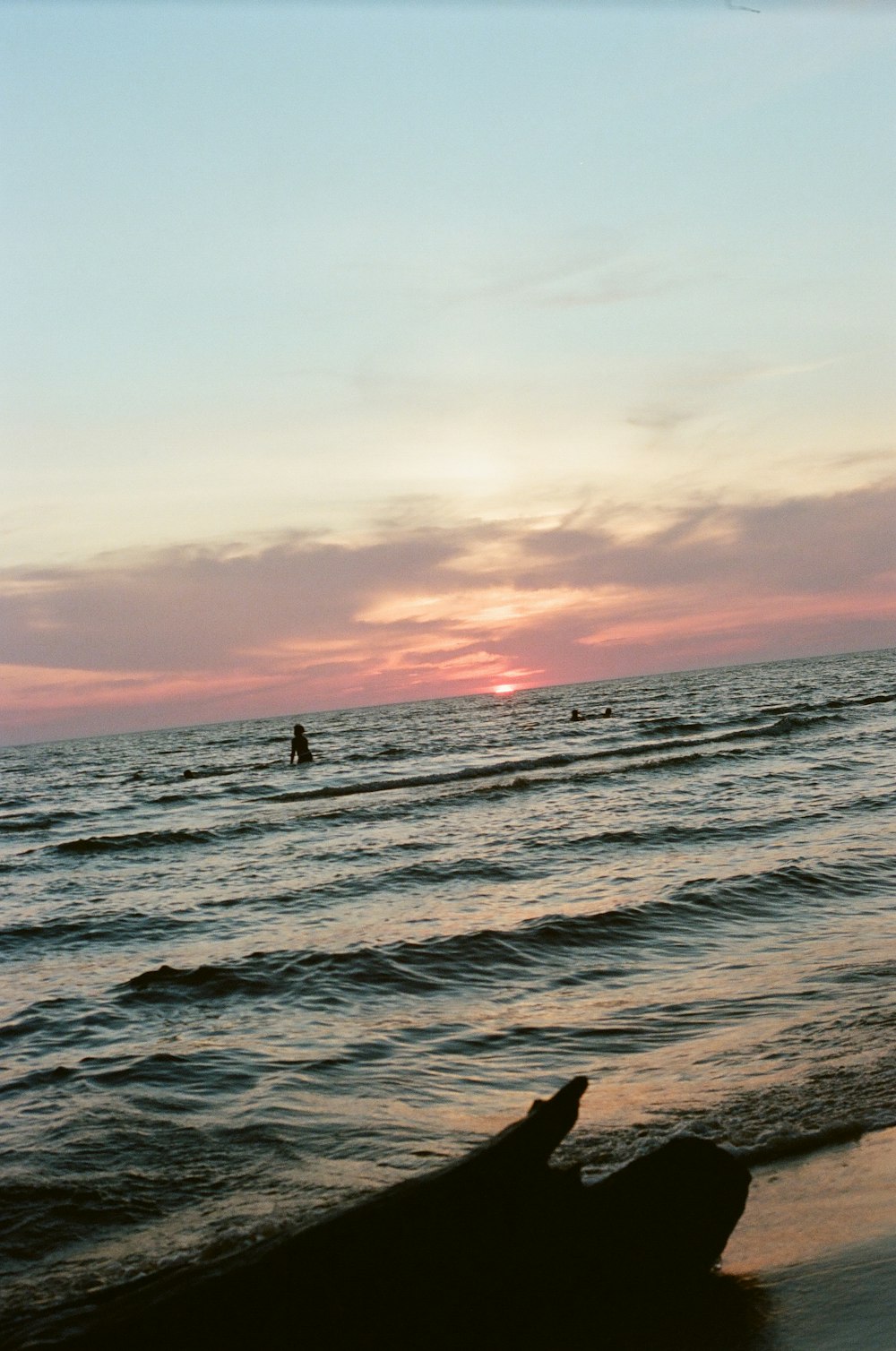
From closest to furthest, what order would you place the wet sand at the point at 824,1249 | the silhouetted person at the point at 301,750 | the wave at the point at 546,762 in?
the wet sand at the point at 824,1249 < the wave at the point at 546,762 < the silhouetted person at the point at 301,750

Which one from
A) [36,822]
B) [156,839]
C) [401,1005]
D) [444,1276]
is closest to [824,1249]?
[444,1276]

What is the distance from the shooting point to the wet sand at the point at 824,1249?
4.01 m

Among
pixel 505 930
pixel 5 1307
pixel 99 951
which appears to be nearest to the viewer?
pixel 5 1307

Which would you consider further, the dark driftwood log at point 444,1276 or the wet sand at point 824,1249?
the wet sand at point 824,1249

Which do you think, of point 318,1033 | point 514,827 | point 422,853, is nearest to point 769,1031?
point 318,1033

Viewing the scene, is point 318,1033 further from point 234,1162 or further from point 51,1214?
point 51,1214

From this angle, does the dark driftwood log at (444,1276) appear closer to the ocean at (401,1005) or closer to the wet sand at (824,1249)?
the wet sand at (824,1249)

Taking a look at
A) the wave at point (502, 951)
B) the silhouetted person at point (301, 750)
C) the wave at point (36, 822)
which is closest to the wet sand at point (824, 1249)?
the wave at point (502, 951)

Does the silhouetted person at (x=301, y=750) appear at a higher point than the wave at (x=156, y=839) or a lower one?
higher

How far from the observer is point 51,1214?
6.06m

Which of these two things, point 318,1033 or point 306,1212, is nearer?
point 306,1212

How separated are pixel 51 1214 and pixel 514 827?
17790 millimetres

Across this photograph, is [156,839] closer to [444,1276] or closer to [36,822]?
[36,822]

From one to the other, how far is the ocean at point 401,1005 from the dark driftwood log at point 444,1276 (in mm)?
1183
